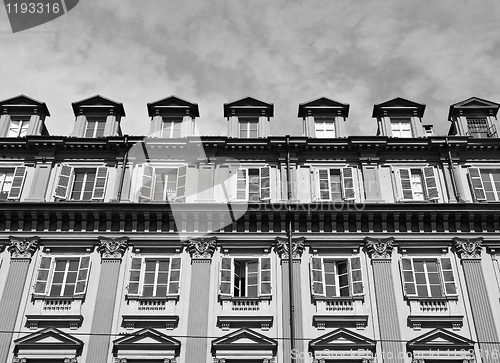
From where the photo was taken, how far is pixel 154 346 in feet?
73.9

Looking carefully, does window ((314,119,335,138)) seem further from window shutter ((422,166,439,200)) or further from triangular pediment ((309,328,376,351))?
triangular pediment ((309,328,376,351))

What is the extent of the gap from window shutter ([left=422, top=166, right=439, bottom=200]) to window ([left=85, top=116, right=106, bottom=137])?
16.3 m

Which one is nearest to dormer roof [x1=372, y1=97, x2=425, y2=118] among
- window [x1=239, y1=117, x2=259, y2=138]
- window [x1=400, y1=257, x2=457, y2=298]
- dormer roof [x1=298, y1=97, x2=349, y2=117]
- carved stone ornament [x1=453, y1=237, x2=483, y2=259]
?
dormer roof [x1=298, y1=97, x2=349, y2=117]

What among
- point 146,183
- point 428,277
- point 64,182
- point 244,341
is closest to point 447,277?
point 428,277

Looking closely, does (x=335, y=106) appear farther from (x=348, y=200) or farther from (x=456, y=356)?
(x=456, y=356)

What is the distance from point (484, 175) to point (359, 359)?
11.4m

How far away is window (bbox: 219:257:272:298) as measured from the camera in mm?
24094

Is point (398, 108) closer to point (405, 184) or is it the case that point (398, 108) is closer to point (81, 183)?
point (405, 184)

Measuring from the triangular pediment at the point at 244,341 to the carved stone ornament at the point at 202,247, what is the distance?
3.77m

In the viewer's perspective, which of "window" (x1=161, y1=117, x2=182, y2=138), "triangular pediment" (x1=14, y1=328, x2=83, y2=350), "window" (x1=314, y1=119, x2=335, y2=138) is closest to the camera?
"triangular pediment" (x1=14, y1=328, x2=83, y2=350)

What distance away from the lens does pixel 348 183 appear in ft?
88.7

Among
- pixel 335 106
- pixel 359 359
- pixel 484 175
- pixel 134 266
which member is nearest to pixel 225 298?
pixel 134 266

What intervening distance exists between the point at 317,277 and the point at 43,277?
38.9 feet

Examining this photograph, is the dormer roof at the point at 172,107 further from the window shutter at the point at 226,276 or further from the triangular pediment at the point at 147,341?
the triangular pediment at the point at 147,341
